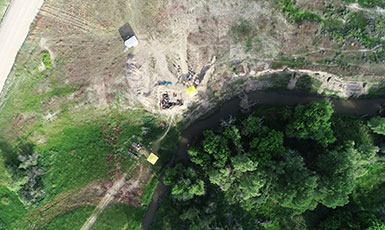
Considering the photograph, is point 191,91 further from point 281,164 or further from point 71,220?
point 71,220

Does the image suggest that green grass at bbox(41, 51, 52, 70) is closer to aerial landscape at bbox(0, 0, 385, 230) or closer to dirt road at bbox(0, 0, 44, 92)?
aerial landscape at bbox(0, 0, 385, 230)

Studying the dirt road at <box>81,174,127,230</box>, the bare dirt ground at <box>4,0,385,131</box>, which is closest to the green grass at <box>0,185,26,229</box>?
the dirt road at <box>81,174,127,230</box>

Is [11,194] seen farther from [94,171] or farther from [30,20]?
[30,20]

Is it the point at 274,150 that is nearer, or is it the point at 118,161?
the point at 274,150

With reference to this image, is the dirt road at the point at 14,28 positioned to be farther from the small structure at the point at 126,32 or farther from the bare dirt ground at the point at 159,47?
the small structure at the point at 126,32

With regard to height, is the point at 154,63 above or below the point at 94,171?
above

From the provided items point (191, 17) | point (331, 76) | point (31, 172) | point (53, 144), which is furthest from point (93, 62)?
point (331, 76)
